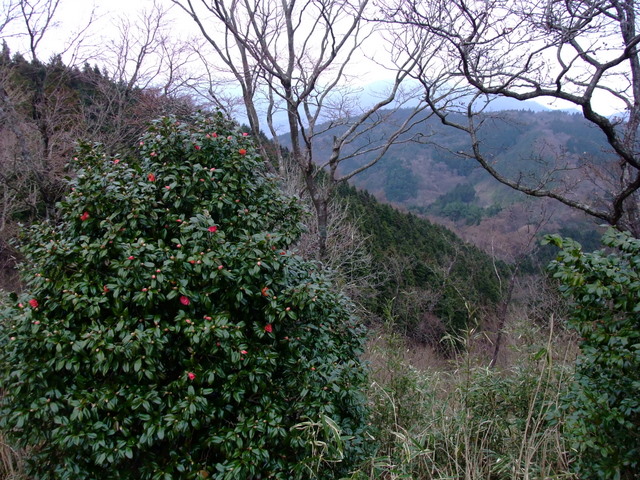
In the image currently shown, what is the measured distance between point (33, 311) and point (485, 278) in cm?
1914

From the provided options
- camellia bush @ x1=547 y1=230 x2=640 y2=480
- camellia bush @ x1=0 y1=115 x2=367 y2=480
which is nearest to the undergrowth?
camellia bush @ x1=547 y1=230 x2=640 y2=480

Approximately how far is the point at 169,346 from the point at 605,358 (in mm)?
2059

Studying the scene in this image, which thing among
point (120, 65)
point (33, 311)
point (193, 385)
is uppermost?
point (120, 65)

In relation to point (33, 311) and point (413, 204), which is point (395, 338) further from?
point (413, 204)

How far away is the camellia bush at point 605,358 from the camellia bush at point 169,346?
1.07 m

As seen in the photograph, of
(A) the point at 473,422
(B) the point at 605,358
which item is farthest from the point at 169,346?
(B) the point at 605,358

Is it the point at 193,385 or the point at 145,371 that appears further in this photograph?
the point at 193,385

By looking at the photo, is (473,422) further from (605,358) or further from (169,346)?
(169,346)

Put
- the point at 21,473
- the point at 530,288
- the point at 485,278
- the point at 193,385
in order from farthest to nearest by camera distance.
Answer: the point at 485,278, the point at 530,288, the point at 21,473, the point at 193,385

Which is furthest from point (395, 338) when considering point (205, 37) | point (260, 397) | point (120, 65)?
point (120, 65)

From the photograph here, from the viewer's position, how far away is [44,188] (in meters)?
8.12

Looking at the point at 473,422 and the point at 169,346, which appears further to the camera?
the point at 473,422

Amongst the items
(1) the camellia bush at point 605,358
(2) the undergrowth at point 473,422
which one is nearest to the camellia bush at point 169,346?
(2) the undergrowth at point 473,422

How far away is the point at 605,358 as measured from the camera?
204 cm
